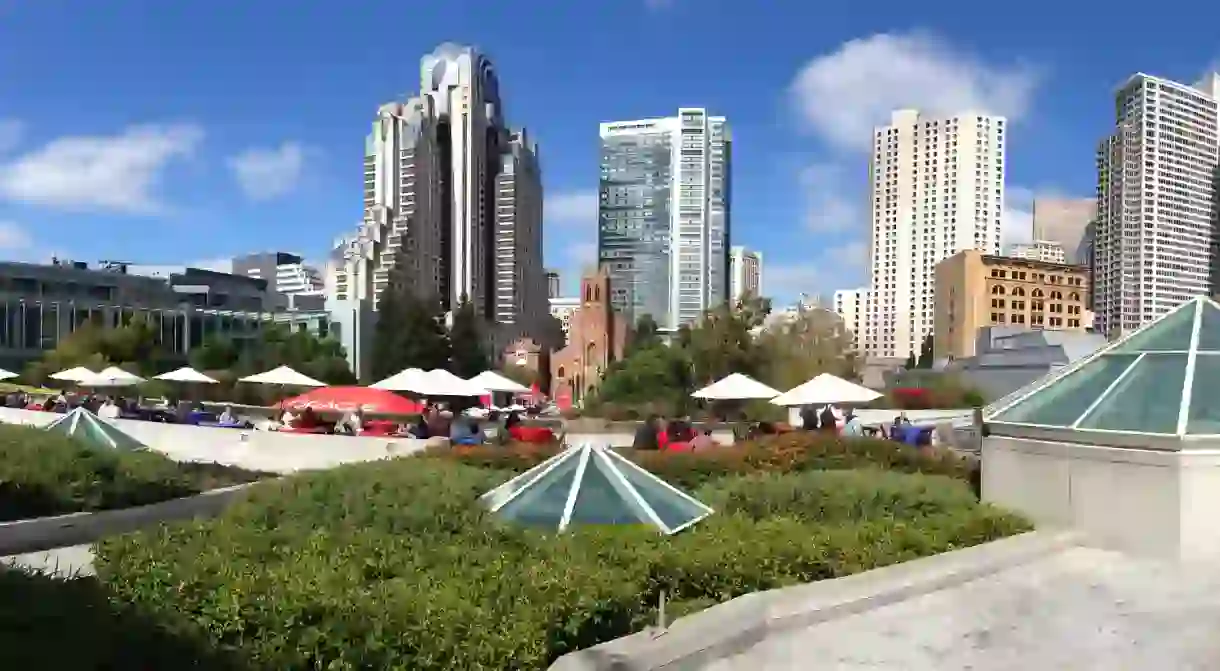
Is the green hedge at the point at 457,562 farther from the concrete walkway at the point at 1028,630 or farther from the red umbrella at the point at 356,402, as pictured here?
the red umbrella at the point at 356,402

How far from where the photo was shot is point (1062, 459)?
11164mm

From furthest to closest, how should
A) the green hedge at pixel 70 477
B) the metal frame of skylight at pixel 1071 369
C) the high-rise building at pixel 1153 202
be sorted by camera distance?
the high-rise building at pixel 1153 202, the metal frame of skylight at pixel 1071 369, the green hedge at pixel 70 477

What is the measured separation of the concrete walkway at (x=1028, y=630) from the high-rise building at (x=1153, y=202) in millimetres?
114968

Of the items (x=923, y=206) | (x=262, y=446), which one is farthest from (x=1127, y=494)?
(x=923, y=206)

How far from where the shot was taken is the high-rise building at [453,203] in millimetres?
121131

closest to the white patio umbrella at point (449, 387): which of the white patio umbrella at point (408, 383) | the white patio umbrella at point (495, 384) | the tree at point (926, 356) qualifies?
the white patio umbrella at point (408, 383)

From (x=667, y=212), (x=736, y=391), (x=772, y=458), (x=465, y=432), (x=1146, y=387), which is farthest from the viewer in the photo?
(x=667, y=212)

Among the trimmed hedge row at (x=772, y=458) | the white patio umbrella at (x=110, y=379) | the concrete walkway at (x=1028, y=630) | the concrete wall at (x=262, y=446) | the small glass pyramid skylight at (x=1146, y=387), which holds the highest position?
the small glass pyramid skylight at (x=1146, y=387)

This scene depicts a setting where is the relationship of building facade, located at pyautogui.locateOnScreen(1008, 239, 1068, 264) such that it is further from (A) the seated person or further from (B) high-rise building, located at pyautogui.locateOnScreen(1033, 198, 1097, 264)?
(A) the seated person

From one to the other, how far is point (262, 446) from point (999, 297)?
94.3m

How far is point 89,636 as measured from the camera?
5.61 metres

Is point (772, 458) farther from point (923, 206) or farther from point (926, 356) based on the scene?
point (923, 206)

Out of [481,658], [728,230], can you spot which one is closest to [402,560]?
[481,658]

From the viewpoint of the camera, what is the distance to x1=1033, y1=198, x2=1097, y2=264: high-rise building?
173750mm
